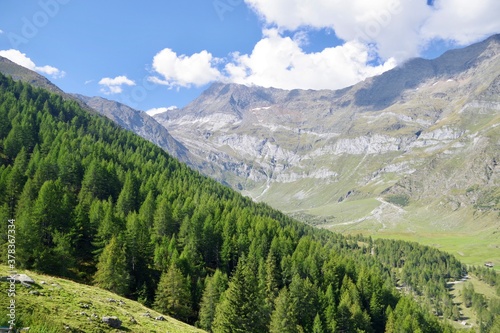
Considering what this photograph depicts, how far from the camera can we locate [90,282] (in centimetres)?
6400

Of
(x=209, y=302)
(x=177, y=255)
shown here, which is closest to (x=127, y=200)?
(x=177, y=255)

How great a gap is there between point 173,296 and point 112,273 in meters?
12.4

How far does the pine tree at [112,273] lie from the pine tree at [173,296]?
6.84 metres

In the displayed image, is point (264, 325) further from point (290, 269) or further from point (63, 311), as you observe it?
point (63, 311)

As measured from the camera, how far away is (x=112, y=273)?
61.0 m

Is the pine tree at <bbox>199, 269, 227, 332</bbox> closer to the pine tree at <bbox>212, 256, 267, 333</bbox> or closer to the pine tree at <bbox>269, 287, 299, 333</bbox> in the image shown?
the pine tree at <bbox>212, 256, 267, 333</bbox>

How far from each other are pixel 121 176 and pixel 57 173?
23.3m

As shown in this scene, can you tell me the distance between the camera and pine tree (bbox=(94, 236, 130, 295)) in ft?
199

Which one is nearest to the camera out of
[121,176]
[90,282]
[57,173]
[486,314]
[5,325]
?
[5,325]

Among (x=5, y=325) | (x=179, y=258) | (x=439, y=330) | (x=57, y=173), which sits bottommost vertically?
(x=439, y=330)

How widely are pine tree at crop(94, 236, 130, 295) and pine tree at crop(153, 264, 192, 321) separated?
22.4 ft

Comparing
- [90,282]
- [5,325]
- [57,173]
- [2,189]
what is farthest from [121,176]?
[5,325]

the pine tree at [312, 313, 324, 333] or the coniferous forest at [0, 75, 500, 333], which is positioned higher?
the coniferous forest at [0, 75, 500, 333]

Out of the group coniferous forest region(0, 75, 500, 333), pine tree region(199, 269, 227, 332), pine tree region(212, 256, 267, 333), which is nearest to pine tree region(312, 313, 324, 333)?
coniferous forest region(0, 75, 500, 333)
